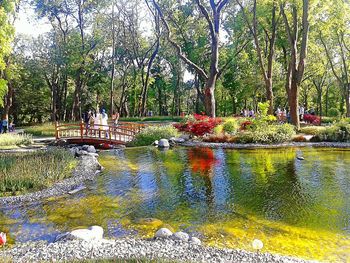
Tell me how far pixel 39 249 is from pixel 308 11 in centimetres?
2048

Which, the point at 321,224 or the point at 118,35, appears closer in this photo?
the point at 321,224

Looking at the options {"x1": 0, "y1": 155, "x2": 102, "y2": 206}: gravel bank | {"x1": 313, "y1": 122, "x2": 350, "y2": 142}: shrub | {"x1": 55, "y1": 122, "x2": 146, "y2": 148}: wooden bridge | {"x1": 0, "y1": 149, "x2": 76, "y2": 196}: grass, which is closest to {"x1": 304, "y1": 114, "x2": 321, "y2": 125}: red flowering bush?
{"x1": 313, "y1": 122, "x2": 350, "y2": 142}: shrub

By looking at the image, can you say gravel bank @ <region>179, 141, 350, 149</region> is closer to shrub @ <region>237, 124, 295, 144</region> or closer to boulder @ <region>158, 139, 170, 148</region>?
shrub @ <region>237, 124, 295, 144</region>

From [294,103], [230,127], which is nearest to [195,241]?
[230,127]

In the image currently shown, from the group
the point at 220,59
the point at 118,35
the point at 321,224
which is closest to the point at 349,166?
the point at 321,224

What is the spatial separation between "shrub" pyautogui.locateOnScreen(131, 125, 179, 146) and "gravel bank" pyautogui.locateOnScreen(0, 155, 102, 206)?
6.29m

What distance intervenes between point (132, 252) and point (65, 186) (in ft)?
17.8

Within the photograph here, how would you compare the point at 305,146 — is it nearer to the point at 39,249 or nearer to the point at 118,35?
the point at 39,249

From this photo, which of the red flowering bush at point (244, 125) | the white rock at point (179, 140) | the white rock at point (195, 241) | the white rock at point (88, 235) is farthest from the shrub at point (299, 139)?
the white rock at point (88, 235)

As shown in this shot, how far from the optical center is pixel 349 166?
12.6 meters

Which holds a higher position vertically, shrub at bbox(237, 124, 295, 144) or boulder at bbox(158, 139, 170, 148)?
shrub at bbox(237, 124, 295, 144)

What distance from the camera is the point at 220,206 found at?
27.3 feet

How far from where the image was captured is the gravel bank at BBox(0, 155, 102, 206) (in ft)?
29.6

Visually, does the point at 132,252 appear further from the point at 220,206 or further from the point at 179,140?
the point at 179,140
